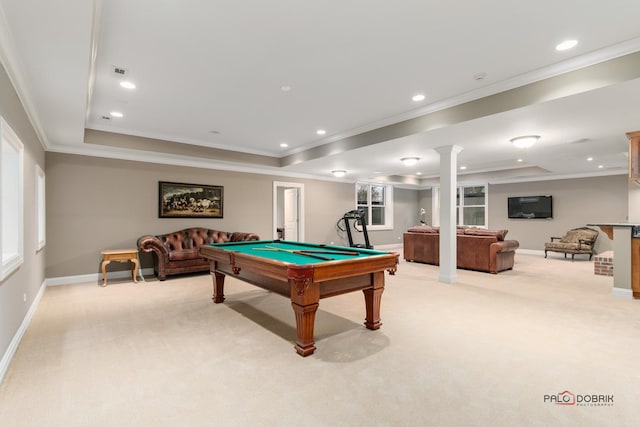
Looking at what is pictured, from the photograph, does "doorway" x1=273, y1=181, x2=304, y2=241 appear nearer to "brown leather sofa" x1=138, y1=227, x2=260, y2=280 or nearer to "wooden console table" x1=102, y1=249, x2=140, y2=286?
"brown leather sofa" x1=138, y1=227, x2=260, y2=280

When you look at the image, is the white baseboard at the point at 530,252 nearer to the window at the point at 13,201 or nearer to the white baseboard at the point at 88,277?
the white baseboard at the point at 88,277

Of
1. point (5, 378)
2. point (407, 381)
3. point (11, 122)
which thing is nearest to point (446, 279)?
point (407, 381)

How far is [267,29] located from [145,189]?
4787 mm

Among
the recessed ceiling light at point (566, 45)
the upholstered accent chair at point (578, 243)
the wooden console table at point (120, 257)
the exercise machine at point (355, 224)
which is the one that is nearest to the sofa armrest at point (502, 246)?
the upholstered accent chair at point (578, 243)

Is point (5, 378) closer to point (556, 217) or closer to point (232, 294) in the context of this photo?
point (232, 294)

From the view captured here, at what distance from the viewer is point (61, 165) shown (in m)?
5.34

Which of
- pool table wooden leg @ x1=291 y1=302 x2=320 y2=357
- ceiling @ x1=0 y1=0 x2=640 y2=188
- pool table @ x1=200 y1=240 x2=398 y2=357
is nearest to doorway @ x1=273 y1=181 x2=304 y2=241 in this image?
ceiling @ x1=0 y1=0 x2=640 y2=188

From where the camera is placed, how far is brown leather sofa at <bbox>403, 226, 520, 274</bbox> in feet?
20.3

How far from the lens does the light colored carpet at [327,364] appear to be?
6.04 feet

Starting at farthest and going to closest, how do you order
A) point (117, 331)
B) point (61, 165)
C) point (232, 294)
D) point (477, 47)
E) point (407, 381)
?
point (61, 165), point (232, 294), point (117, 331), point (477, 47), point (407, 381)

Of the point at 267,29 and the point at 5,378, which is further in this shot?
the point at 267,29

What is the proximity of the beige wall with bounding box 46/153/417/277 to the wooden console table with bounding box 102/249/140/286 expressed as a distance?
19.0 inches

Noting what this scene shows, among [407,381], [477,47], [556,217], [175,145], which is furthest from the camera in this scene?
[556,217]

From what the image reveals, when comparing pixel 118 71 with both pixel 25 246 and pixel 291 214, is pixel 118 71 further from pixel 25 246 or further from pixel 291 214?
pixel 291 214
